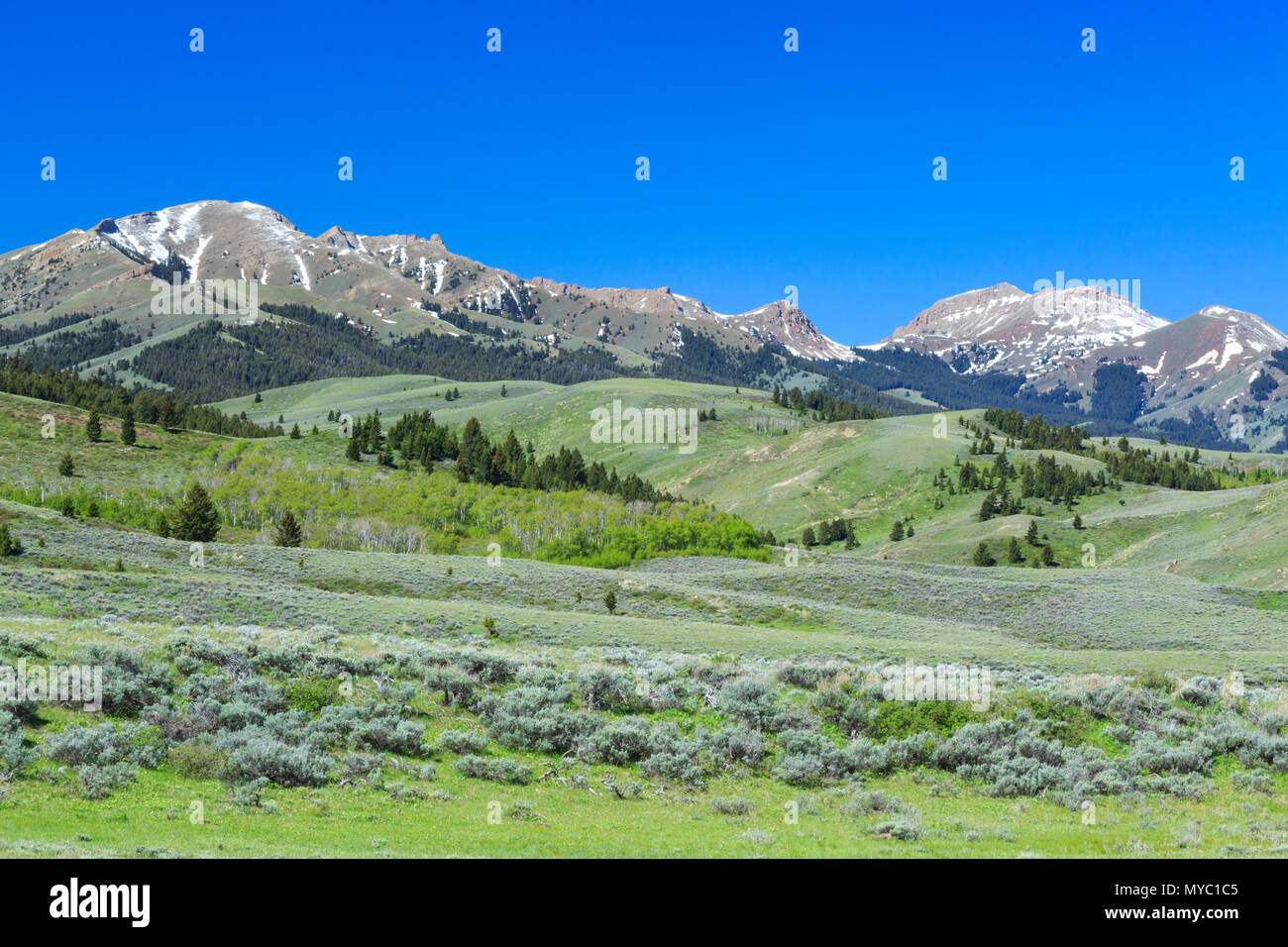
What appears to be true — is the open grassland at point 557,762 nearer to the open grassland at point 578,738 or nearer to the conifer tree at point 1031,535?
the open grassland at point 578,738

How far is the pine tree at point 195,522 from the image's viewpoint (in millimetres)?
81188

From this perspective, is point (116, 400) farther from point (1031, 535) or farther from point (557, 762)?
point (557, 762)

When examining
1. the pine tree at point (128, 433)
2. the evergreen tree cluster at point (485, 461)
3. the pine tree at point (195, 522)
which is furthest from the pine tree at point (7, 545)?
the pine tree at point (128, 433)

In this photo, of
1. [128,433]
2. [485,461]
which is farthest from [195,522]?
[128,433]

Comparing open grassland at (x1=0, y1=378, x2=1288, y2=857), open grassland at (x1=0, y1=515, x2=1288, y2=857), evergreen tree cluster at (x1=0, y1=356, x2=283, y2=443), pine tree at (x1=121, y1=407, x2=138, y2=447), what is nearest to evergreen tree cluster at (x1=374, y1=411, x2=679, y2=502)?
pine tree at (x1=121, y1=407, x2=138, y2=447)

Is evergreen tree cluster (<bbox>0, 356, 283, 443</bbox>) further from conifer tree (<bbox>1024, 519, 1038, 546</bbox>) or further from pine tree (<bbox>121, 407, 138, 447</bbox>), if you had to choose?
conifer tree (<bbox>1024, 519, 1038, 546</bbox>)

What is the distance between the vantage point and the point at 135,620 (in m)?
35.8

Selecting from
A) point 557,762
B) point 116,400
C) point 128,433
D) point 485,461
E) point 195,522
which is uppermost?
point 116,400

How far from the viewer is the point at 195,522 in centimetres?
8206

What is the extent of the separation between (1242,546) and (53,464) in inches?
5614

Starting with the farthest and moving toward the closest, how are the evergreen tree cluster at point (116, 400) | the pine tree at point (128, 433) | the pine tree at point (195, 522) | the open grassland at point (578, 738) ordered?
the evergreen tree cluster at point (116, 400)
the pine tree at point (128, 433)
the pine tree at point (195, 522)
the open grassland at point (578, 738)

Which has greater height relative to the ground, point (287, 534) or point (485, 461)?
point (485, 461)

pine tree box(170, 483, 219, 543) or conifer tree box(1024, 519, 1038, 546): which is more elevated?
pine tree box(170, 483, 219, 543)

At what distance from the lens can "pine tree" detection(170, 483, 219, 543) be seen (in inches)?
3196
